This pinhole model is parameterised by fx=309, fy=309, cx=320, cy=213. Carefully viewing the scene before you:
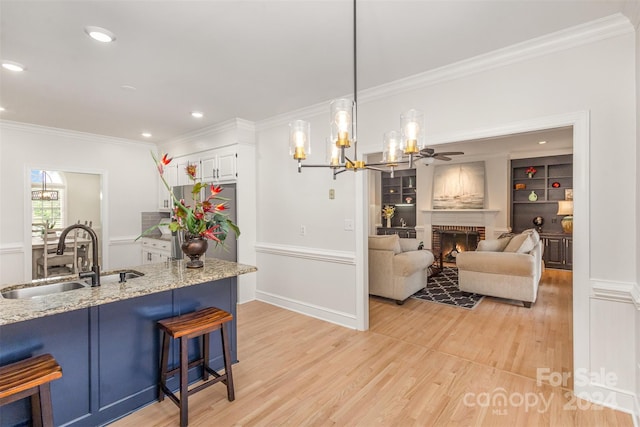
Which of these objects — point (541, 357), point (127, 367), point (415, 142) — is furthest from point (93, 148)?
point (541, 357)

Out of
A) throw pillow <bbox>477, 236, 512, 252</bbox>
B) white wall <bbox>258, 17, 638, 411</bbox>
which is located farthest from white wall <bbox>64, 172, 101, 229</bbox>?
throw pillow <bbox>477, 236, 512, 252</bbox>

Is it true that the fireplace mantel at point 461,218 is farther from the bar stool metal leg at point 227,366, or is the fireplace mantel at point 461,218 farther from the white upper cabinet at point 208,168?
the bar stool metal leg at point 227,366

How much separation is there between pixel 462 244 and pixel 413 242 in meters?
2.94

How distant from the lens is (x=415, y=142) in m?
1.94

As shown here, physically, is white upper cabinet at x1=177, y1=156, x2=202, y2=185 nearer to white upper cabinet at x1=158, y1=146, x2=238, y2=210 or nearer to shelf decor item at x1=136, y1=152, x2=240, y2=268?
white upper cabinet at x1=158, y1=146, x2=238, y2=210

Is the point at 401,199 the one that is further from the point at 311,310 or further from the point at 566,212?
the point at 311,310

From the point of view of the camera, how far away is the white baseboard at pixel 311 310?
3610mm

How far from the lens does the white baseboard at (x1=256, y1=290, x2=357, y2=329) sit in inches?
142

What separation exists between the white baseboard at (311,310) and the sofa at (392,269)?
0.99 meters

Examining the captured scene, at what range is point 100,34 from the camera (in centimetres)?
219

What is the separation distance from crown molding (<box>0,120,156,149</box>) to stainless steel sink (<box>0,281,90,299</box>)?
154 inches

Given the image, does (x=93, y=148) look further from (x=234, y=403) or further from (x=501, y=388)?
(x=501, y=388)

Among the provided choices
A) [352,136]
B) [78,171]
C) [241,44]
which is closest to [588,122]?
[352,136]

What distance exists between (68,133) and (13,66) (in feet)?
8.71
